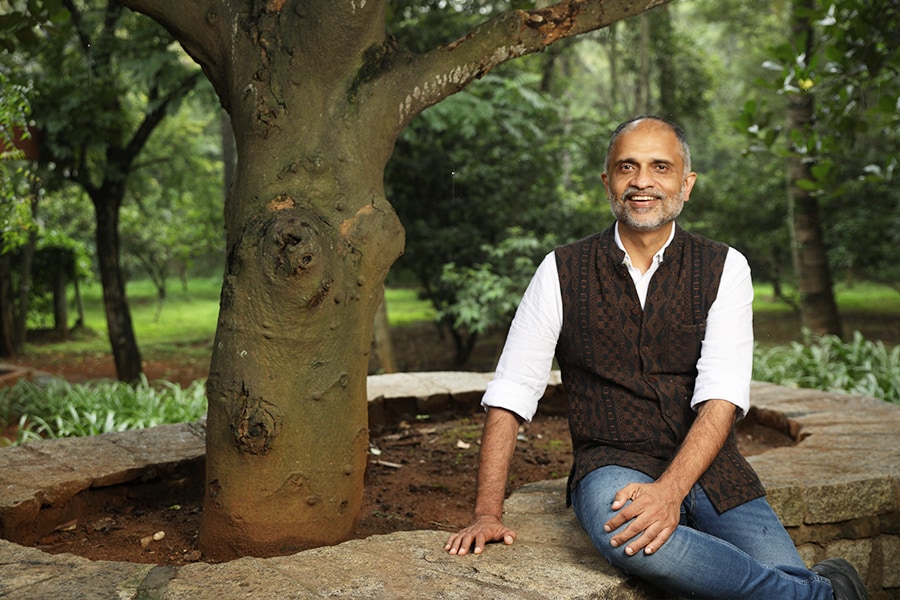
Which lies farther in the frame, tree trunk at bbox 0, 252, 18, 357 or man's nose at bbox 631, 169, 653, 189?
tree trunk at bbox 0, 252, 18, 357

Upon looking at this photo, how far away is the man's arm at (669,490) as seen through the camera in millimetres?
2021

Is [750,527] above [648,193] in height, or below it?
below

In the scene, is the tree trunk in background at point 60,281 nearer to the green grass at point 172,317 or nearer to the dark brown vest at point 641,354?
the green grass at point 172,317

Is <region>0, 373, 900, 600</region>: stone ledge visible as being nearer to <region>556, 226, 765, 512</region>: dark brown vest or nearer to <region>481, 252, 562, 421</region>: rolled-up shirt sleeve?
<region>556, 226, 765, 512</region>: dark brown vest

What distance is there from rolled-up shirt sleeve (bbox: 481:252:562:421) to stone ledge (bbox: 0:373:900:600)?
431 millimetres

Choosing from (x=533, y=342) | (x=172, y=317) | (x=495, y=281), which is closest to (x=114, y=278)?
(x=495, y=281)

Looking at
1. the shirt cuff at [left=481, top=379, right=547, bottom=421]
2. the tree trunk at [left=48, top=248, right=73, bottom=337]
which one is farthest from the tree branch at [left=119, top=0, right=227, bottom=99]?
the tree trunk at [left=48, top=248, right=73, bottom=337]

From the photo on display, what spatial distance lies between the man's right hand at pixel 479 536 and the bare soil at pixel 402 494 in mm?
491

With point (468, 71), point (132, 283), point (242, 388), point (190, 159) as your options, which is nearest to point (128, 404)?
point (242, 388)

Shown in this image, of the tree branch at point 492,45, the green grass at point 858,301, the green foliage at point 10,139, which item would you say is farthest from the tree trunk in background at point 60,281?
the tree branch at point 492,45

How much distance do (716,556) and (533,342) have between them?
76 centimetres

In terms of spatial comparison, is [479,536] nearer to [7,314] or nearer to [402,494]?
[402,494]

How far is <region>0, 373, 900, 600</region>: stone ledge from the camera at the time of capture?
6.37 ft

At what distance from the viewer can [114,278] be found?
696cm
